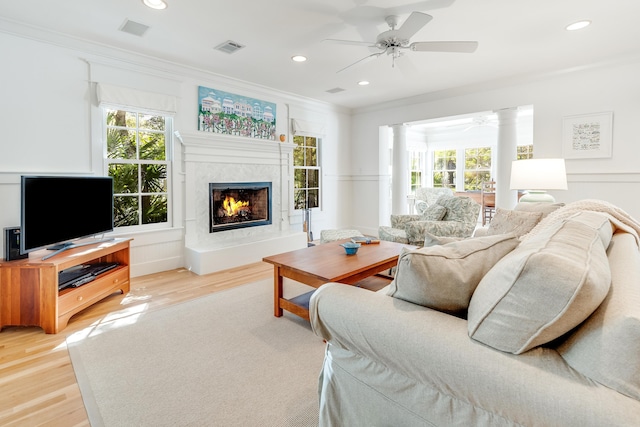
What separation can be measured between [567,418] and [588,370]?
122 mm

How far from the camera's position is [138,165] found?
12.8 ft

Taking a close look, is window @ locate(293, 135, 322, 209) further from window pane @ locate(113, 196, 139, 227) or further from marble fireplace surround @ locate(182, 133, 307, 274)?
window pane @ locate(113, 196, 139, 227)

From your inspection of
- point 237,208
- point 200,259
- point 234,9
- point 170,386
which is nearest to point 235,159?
point 237,208

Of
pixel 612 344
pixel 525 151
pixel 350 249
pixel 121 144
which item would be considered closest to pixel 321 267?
pixel 350 249

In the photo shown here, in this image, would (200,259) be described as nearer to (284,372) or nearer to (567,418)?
(284,372)

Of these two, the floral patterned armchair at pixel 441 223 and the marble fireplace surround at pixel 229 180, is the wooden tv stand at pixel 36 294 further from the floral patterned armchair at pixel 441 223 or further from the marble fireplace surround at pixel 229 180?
the floral patterned armchair at pixel 441 223

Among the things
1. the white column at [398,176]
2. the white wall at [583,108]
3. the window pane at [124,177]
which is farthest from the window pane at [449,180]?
the window pane at [124,177]

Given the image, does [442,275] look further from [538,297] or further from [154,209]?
[154,209]

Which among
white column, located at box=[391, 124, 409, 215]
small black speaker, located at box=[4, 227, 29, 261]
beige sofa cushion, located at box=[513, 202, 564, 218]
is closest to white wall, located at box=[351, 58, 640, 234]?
white column, located at box=[391, 124, 409, 215]

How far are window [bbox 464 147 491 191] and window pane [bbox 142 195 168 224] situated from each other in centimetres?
748

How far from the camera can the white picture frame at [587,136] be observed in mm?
3967

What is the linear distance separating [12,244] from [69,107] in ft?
5.02

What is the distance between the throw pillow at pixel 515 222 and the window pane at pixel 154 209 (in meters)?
3.69

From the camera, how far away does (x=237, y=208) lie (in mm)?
4773
